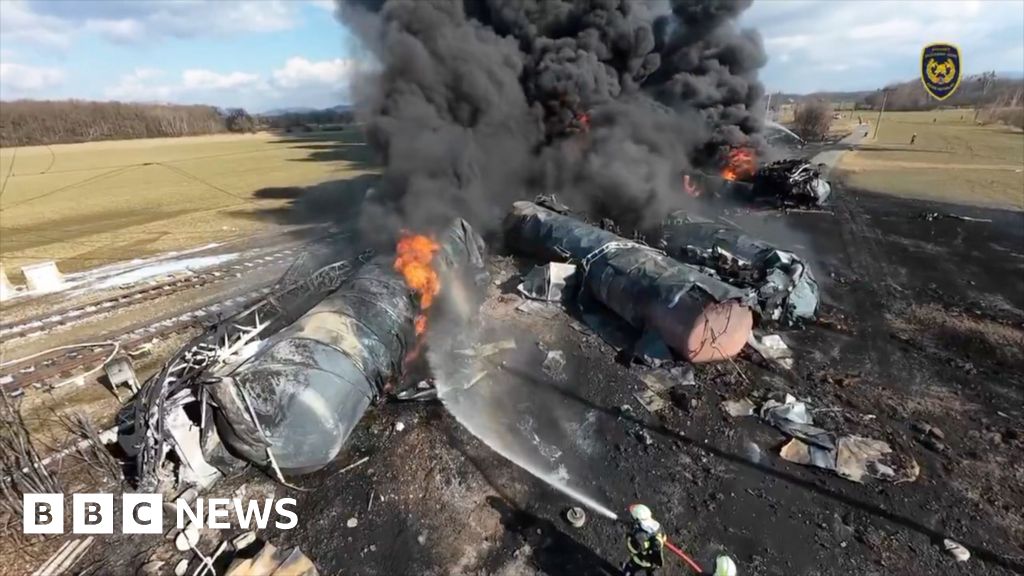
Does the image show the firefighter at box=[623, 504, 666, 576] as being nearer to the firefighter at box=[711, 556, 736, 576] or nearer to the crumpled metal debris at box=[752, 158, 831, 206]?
the firefighter at box=[711, 556, 736, 576]

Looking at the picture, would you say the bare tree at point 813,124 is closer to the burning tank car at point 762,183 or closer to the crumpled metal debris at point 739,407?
the burning tank car at point 762,183

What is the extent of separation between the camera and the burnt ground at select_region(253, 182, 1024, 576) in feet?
22.4

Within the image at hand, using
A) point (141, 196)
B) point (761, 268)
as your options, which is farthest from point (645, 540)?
point (141, 196)

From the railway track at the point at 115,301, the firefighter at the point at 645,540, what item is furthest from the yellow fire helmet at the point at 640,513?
the railway track at the point at 115,301

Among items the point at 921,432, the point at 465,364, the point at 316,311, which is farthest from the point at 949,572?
the point at 316,311

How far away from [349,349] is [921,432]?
10.6m

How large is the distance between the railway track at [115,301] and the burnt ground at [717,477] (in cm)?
1070

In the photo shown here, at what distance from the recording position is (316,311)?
9438 mm

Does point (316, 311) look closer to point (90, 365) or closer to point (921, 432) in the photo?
point (90, 365)

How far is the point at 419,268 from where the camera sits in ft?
39.7

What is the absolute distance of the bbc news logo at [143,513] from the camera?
7371mm

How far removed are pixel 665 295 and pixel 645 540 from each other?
21.1 feet

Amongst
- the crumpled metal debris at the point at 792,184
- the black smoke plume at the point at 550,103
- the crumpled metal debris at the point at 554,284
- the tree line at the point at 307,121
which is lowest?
the crumpled metal debris at the point at 554,284

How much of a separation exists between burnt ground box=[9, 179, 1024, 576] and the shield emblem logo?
112 ft
